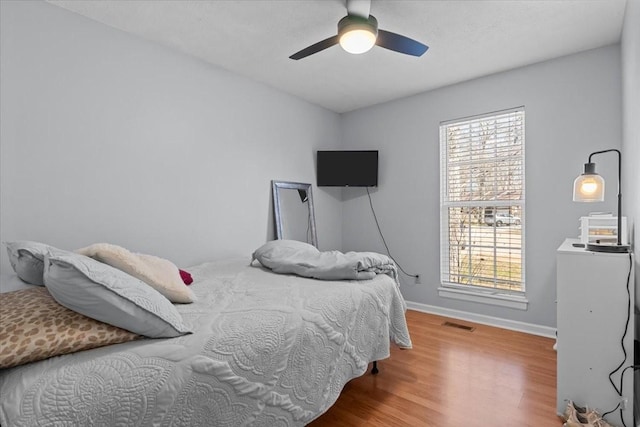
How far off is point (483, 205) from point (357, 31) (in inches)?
90.0

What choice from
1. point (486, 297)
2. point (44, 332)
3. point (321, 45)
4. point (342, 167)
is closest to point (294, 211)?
point (342, 167)

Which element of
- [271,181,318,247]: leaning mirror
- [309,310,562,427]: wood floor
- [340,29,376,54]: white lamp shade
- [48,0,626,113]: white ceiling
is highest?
[48,0,626,113]: white ceiling

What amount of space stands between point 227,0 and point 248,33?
1.31 ft

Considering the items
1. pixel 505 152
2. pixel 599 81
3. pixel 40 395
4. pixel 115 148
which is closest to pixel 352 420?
pixel 40 395

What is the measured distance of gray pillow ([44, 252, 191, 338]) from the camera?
1.10 meters

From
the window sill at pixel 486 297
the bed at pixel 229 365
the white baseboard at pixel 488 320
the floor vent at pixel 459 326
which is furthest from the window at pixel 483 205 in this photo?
the bed at pixel 229 365

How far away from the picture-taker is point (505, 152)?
11.0ft

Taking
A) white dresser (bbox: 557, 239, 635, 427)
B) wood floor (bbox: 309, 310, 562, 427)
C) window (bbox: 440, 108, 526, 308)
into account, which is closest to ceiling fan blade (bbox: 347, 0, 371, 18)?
white dresser (bbox: 557, 239, 635, 427)

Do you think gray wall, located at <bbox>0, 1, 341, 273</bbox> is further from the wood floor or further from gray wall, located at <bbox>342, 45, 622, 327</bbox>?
the wood floor

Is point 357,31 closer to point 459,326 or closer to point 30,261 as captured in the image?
point 30,261

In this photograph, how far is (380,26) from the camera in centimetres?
248

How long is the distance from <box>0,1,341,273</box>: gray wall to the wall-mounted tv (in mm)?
683

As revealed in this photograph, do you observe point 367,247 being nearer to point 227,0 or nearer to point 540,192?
point 540,192

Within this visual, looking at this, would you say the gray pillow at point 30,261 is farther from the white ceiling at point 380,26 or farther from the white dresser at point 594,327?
the white dresser at point 594,327
